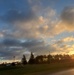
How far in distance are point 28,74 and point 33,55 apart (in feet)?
362

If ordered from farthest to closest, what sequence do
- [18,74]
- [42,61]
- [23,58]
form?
[23,58] → [42,61] → [18,74]

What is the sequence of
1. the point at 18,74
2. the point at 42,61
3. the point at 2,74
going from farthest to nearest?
the point at 42,61 → the point at 18,74 → the point at 2,74

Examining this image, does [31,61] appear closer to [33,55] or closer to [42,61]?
[42,61]

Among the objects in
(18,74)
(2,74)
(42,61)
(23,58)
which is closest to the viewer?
(2,74)

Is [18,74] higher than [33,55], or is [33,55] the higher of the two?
[33,55]

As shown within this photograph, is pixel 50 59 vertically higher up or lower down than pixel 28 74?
higher up

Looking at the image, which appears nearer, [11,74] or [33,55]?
[11,74]

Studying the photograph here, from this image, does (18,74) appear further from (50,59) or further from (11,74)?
(50,59)

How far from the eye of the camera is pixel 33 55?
176 m

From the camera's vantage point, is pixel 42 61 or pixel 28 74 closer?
pixel 28 74

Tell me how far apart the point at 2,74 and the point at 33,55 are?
117609mm

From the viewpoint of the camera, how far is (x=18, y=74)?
62.3 m

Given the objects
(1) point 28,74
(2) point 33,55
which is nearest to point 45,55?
(2) point 33,55

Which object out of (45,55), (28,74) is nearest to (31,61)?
(45,55)
